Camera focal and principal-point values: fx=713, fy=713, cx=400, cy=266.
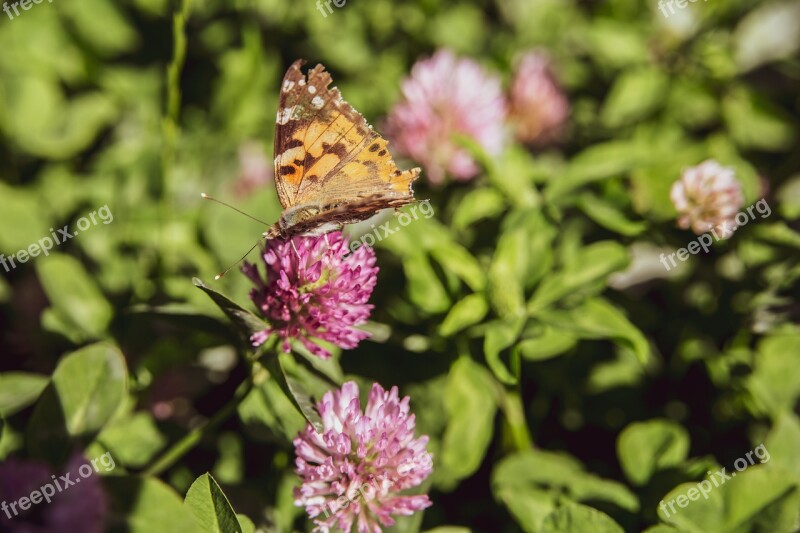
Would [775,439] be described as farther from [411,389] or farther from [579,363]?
[411,389]

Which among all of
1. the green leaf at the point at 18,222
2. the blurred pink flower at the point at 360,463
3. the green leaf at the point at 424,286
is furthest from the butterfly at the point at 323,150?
the green leaf at the point at 18,222

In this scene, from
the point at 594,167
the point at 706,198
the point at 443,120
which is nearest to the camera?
the point at 706,198

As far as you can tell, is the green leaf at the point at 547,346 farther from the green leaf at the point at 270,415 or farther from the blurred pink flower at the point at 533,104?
the blurred pink flower at the point at 533,104

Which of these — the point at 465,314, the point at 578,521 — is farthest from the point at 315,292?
the point at 578,521

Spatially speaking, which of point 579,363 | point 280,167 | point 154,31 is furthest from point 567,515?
point 154,31

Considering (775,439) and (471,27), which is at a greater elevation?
(471,27)

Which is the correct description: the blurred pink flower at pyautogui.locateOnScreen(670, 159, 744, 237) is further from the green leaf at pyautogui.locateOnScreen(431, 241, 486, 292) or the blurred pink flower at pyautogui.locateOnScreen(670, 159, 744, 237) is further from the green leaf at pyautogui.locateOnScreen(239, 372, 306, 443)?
the green leaf at pyautogui.locateOnScreen(239, 372, 306, 443)

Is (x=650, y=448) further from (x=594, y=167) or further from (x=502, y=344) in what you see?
(x=594, y=167)
